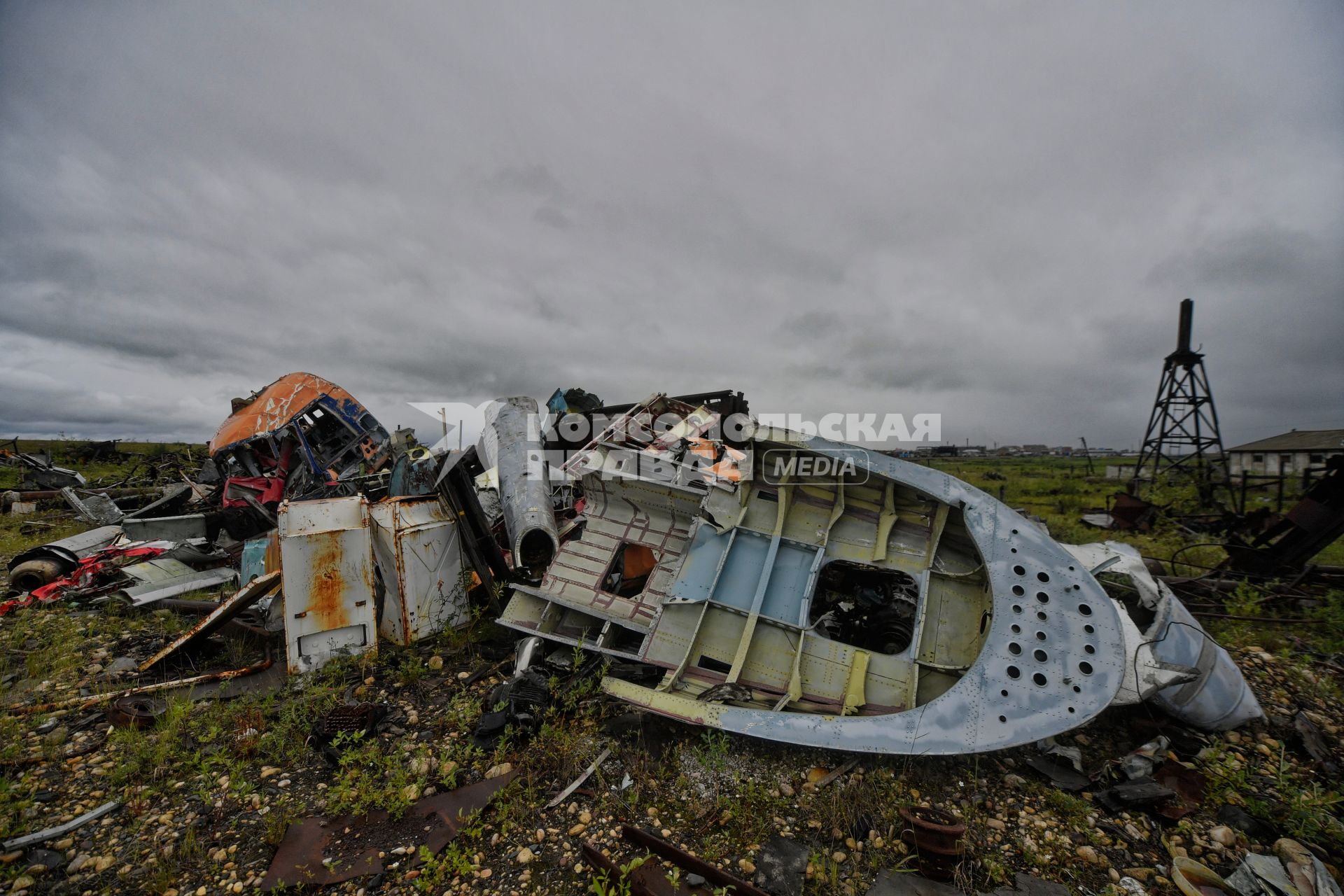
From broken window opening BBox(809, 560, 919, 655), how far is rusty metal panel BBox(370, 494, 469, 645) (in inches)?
158

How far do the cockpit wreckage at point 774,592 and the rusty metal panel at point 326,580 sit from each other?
0.05ft

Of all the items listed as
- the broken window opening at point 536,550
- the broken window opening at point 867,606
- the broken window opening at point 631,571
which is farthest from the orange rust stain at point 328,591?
the broken window opening at point 867,606

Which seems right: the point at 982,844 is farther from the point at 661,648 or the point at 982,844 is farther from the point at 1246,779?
the point at 661,648

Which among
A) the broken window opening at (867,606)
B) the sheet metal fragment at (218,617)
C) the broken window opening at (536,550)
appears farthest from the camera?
the broken window opening at (536,550)

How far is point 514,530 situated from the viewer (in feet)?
20.9

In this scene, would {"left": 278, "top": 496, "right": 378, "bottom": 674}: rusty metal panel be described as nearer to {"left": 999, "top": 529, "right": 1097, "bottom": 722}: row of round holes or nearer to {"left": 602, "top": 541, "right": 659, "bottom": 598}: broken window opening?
{"left": 602, "top": 541, "right": 659, "bottom": 598}: broken window opening

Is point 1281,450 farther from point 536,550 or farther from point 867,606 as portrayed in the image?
point 536,550

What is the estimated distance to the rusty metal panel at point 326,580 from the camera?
4.56 m

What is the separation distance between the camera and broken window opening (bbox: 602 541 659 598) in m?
6.01

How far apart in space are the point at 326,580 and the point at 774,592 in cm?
422

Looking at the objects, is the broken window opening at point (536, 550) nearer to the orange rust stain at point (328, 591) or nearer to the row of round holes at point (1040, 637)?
the orange rust stain at point (328, 591)

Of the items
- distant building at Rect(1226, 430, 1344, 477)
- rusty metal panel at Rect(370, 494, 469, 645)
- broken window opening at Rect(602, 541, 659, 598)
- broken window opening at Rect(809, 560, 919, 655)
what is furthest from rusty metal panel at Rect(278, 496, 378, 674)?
distant building at Rect(1226, 430, 1344, 477)

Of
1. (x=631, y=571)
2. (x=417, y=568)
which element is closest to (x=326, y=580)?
(x=417, y=568)

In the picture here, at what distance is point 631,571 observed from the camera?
6184mm
